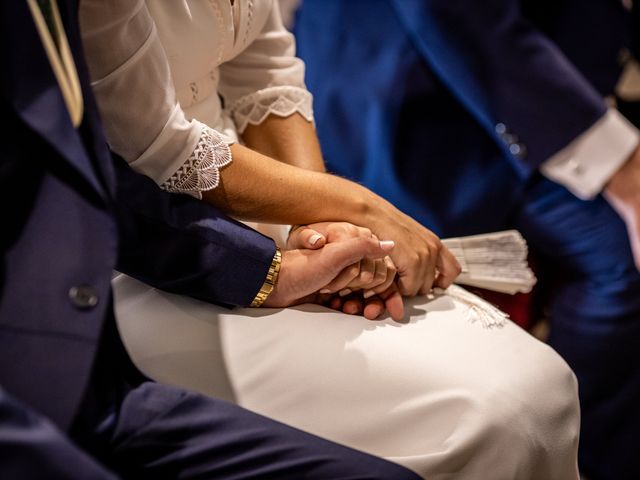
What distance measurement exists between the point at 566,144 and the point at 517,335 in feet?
2.17

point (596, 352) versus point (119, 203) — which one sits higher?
point (119, 203)

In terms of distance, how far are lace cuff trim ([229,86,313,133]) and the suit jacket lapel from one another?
48 cm

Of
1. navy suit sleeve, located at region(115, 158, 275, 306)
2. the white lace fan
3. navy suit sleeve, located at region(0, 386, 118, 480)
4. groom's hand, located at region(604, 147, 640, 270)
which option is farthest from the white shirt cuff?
navy suit sleeve, located at region(0, 386, 118, 480)

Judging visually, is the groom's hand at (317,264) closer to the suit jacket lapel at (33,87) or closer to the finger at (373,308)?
the finger at (373,308)

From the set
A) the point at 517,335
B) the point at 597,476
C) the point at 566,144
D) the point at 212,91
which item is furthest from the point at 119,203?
the point at 597,476

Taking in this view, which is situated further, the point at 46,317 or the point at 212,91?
the point at 212,91

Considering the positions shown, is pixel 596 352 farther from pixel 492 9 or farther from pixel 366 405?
pixel 366 405

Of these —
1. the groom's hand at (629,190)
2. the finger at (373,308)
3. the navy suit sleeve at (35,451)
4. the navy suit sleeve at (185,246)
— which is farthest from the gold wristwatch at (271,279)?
the groom's hand at (629,190)

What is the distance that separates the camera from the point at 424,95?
153 centimetres

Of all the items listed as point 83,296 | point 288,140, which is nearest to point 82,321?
point 83,296

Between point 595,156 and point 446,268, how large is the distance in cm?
64

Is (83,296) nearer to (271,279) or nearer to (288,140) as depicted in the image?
(271,279)

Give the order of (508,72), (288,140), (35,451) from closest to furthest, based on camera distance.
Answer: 1. (35,451)
2. (288,140)
3. (508,72)

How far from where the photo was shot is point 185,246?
843mm
